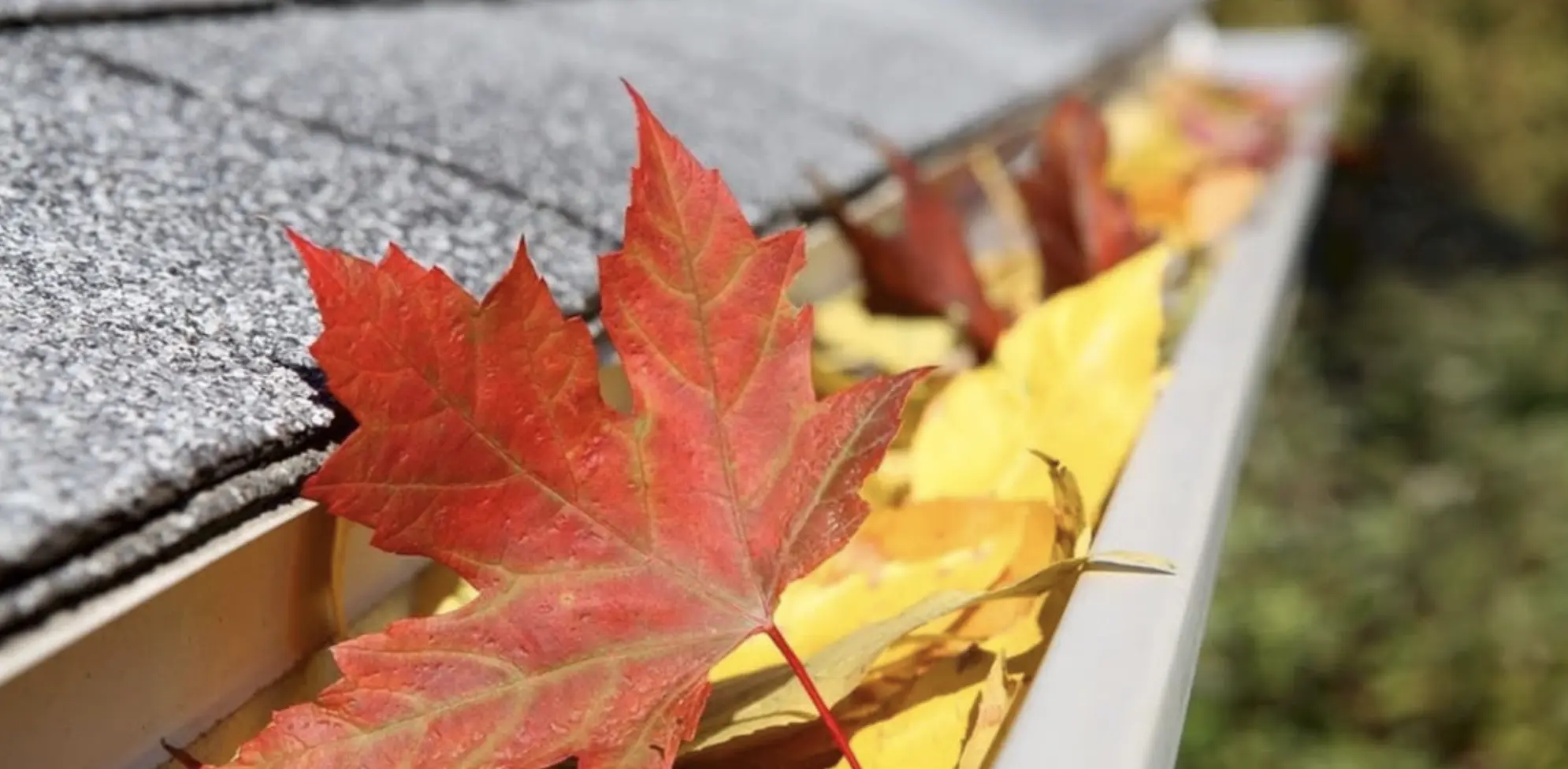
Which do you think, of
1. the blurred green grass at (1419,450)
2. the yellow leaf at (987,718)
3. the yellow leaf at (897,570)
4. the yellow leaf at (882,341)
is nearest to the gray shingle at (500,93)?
the yellow leaf at (882,341)

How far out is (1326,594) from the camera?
213 cm

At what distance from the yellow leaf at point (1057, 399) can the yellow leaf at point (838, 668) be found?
0.49 ft

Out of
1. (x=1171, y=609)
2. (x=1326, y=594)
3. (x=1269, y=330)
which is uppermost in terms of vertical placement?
(x=1171, y=609)

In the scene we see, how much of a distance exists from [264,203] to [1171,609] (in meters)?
0.50

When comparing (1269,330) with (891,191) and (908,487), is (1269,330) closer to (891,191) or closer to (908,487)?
(891,191)

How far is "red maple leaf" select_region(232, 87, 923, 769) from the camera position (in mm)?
461

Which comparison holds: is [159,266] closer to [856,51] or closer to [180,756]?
[180,756]

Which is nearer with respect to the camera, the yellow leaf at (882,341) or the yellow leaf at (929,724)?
the yellow leaf at (929,724)

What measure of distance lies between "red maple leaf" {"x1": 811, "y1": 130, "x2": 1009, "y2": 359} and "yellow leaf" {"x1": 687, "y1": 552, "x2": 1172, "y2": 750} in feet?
1.40

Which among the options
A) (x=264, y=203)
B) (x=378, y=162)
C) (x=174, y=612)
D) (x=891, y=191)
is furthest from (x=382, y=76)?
(x=174, y=612)

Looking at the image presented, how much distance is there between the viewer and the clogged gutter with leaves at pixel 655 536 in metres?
0.46

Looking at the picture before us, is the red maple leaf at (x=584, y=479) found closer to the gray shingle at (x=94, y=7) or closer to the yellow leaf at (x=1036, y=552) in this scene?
the yellow leaf at (x=1036, y=552)

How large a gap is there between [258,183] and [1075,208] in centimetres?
62

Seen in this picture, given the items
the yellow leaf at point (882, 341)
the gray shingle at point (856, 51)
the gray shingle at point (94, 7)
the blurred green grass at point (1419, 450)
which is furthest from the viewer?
the blurred green grass at point (1419, 450)
